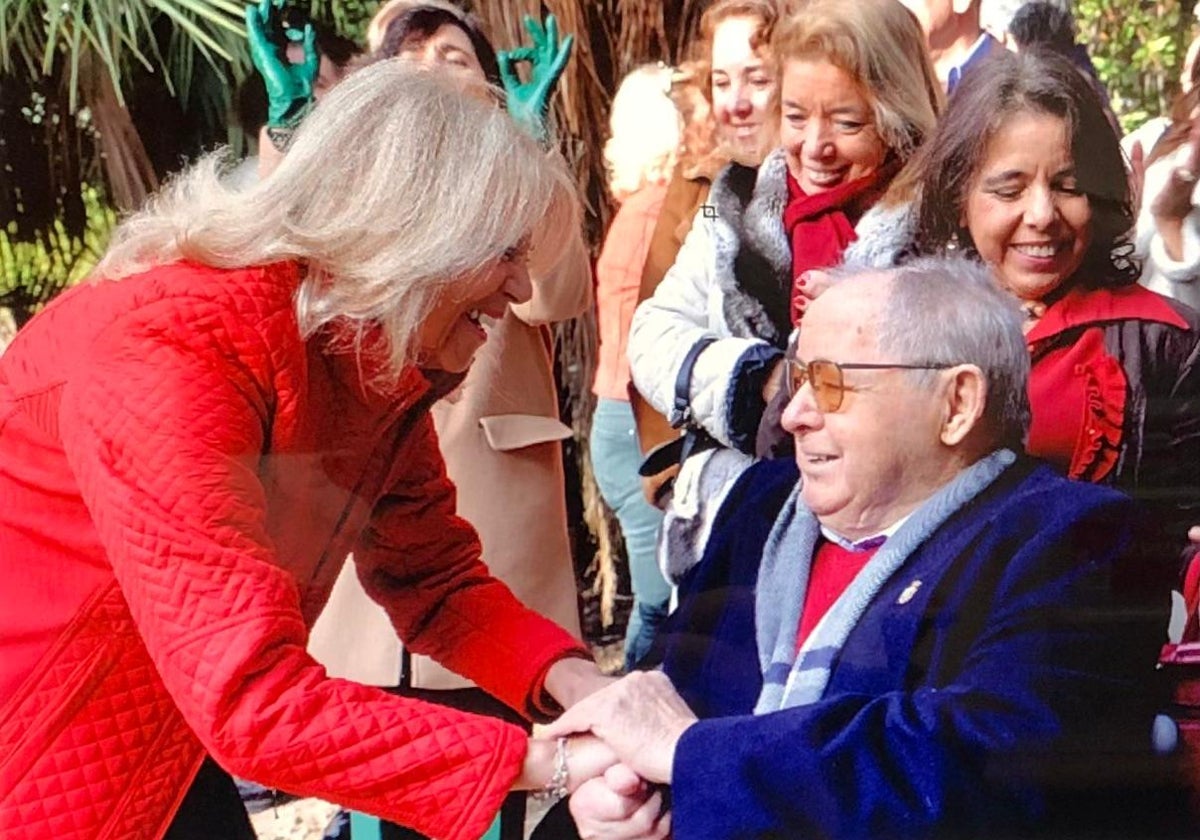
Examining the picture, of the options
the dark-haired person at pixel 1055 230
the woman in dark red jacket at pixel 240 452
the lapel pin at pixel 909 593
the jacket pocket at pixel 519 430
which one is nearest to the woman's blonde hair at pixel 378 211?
the woman in dark red jacket at pixel 240 452

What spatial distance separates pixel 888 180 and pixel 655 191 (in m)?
0.32

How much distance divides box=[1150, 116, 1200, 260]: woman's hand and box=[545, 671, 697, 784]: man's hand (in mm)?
887

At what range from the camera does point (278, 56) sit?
1807mm

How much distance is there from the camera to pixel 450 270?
1.48 m

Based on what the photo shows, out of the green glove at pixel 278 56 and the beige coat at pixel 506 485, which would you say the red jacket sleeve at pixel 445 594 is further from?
the green glove at pixel 278 56

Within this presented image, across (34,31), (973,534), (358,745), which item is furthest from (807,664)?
(34,31)

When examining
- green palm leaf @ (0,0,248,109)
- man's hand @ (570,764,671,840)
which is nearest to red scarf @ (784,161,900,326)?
man's hand @ (570,764,671,840)

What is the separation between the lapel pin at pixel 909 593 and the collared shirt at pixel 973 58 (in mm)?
638

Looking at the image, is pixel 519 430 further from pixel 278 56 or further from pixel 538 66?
pixel 278 56

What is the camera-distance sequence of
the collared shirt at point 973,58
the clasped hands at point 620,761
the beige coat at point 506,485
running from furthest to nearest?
the beige coat at point 506,485 → the collared shirt at point 973,58 → the clasped hands at point 620,761

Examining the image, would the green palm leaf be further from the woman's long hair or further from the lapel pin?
the lapel pin

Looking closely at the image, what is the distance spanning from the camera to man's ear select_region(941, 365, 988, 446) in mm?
1625

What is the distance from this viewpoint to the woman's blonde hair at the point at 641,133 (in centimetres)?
179

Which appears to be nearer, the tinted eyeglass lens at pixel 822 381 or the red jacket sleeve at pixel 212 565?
the red jacket sleeve at pixel 212 565
